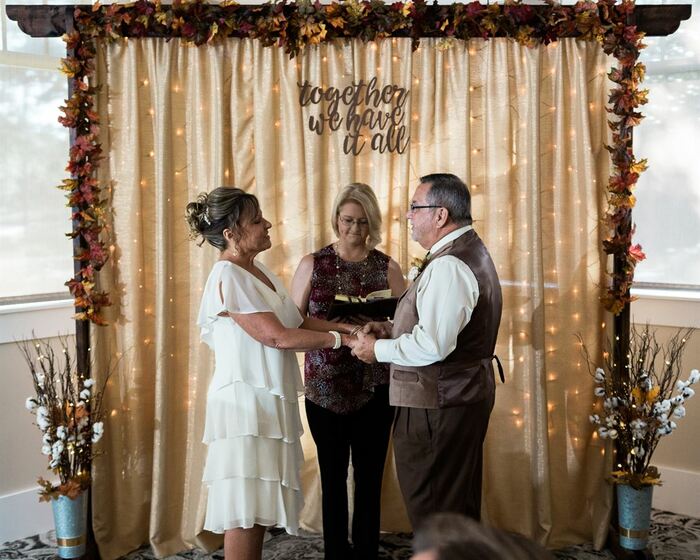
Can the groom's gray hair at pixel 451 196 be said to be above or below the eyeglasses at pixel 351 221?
above

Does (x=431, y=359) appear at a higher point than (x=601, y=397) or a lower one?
higher

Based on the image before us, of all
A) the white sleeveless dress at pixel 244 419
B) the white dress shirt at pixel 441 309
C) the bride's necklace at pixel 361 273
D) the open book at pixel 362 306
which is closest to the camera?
the white dress shirt at pixel 441 309

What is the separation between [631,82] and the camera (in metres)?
3.81

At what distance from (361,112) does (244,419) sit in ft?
5.73

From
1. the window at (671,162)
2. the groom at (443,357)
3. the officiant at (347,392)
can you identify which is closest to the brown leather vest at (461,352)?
the groom at (443,357)

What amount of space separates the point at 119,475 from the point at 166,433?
32 centimetres

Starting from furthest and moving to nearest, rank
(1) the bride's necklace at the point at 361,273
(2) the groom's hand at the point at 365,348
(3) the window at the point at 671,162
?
(3) the window at the point at 671,162 → (1) the bride's necklace at the point at 361,273 → (2) the groom's hand at the point at 365,348

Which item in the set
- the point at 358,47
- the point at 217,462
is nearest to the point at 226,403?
the point at 217,462

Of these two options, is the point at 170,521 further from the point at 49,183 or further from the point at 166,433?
the point at 49,183

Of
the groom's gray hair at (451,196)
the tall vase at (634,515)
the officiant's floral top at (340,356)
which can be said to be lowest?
the tall vase at (634,515)

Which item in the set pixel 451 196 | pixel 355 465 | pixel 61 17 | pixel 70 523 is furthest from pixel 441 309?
pixel 61 17

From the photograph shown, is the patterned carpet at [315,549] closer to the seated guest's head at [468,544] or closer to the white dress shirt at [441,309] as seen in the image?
the white dress shirt at [441,309]

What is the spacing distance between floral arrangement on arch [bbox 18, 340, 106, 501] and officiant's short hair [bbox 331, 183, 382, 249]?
135cm

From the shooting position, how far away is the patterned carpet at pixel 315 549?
396cm
